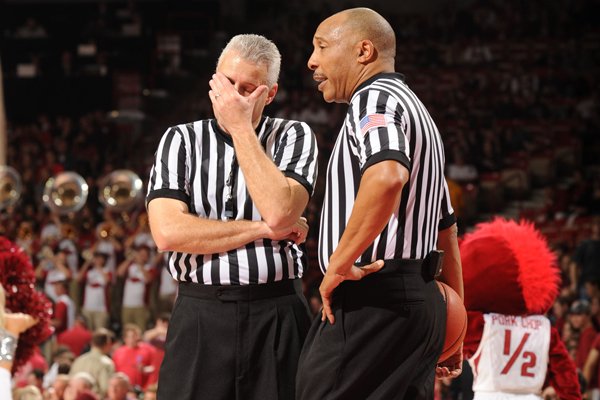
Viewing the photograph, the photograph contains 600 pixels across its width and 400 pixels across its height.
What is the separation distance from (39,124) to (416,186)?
16590 millimetres

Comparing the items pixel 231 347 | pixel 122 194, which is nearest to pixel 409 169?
pixel 231 347

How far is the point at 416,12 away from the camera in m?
21.4

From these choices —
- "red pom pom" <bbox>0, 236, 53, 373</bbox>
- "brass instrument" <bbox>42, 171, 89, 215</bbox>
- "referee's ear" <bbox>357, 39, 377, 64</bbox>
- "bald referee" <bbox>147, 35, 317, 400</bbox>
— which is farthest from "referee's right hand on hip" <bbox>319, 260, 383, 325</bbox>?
"brass instrument" <bbox>42, 171, 89, 215</bbox>

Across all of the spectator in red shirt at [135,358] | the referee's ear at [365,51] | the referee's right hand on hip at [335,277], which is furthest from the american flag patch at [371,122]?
the spectator in red shirt at [135,358]

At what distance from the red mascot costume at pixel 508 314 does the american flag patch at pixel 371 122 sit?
1495 mm

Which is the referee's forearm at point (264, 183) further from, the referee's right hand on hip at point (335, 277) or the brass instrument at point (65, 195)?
the brass instrument at point (65, 195)

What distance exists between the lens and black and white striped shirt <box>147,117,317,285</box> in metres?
3.08

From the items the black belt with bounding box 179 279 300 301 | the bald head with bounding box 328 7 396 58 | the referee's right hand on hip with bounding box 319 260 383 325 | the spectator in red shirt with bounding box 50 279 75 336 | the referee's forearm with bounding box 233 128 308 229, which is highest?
the bald head with bounding box 328 7 396 58

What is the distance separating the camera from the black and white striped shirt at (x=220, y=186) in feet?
10.1

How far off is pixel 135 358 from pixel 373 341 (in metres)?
7.07

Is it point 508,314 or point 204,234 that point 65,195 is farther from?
point 204,234

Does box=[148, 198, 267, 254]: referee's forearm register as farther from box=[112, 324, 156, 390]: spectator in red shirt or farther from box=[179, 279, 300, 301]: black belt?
box=[112, 324, 156, 390]: spectator in red shirt

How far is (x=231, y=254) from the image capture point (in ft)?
10.1

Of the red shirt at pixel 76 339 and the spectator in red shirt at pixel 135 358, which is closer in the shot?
the spectator in red shirt at pixel 135 358
